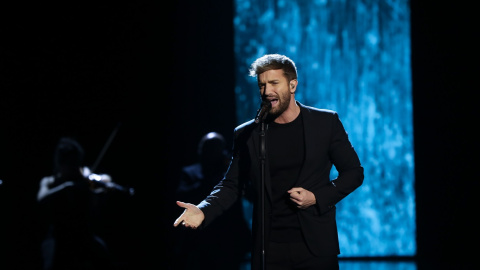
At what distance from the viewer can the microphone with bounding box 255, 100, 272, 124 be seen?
257cm

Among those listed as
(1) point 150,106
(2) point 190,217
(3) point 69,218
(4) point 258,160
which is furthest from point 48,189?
(4) point 258,160

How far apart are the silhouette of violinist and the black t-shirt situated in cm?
244

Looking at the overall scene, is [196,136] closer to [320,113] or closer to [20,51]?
[20,51]

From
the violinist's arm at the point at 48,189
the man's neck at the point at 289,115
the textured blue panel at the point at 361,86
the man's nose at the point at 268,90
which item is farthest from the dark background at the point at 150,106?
the man's nose at the point at 268,90

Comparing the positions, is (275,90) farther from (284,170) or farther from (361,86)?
(361,86)

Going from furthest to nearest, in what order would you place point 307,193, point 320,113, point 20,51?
1. point 20,51
2. point 320,113
3. point 307,193

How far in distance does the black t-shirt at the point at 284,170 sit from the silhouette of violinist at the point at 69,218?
2.44m

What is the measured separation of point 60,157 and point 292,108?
9.02 feet

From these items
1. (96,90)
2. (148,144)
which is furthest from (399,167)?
(96,90)

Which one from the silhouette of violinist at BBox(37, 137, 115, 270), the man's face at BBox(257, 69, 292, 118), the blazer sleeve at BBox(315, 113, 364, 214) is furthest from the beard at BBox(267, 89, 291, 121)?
the silhouette of violinist at BBox(37, 137, 115, 270)

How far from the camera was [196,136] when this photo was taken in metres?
6.27

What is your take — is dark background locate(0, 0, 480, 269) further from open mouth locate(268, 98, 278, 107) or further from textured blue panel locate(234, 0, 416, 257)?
open mouth locate(268, 98, 278, 107)

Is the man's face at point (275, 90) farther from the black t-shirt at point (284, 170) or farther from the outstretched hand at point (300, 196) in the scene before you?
the outstretched hand at point (300, 196)

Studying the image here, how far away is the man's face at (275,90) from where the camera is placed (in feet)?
8.99
